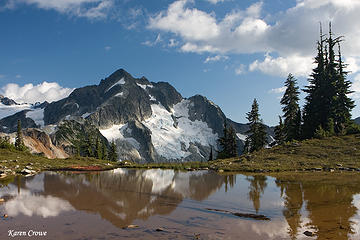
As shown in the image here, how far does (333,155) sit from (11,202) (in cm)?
3144

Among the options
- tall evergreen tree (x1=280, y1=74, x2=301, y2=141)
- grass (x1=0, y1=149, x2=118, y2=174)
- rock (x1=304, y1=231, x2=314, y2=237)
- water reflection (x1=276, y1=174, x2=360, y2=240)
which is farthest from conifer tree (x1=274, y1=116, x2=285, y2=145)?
rock (x1=304, y1=231, x2=314, y2=237)

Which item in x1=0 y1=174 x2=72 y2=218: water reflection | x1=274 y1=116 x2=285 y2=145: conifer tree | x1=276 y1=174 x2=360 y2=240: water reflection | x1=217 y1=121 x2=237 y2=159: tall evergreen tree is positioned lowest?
x1=276 y1=174 x2=360 y2=240: water reflection

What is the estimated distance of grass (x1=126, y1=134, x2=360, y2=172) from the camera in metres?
27.9

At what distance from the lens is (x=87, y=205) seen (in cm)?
1194

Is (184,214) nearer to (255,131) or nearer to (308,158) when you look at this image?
(308,158)

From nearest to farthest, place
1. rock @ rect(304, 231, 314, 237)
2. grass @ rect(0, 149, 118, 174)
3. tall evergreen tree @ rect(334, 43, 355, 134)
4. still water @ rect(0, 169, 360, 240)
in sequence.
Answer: rock @ rect(304, 231, 314, 237)
still water @ rect(0, 169, 360, 240)
grass @ rect(0, 149, 118, 174)
tall evergreen tree @ rect(334, 43, 355, 134)

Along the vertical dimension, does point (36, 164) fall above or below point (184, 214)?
above

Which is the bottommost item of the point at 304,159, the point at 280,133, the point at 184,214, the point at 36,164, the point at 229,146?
the point at 184,214

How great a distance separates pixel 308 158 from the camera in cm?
3169

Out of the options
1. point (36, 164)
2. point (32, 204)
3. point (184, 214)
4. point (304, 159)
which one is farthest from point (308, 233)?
point (36, 164)

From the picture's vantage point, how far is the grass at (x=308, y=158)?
27.9m

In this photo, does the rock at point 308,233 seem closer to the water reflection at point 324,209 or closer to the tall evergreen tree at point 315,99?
the water reflection at point 324,209

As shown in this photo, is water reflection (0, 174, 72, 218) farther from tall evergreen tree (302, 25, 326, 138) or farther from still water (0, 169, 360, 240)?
tall evergreen tree (302, 25, 326, 138)

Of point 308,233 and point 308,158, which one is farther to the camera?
point 308,158
